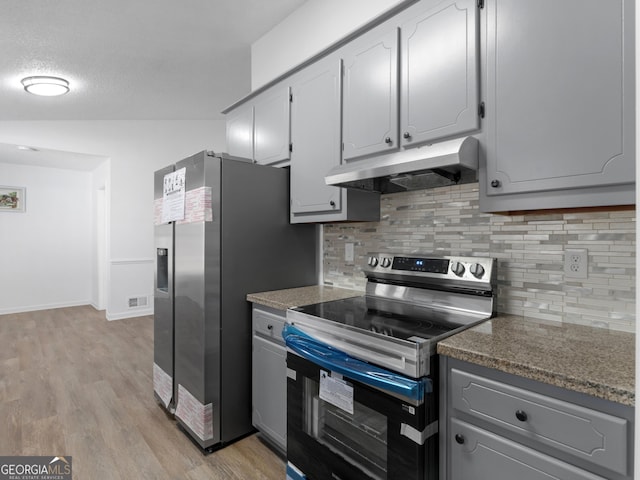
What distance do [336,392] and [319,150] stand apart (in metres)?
1.34

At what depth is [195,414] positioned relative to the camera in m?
2.15

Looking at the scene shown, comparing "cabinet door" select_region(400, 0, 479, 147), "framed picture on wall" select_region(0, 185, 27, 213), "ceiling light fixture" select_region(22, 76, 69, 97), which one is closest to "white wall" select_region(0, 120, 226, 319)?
"framed picture on wall" select_region(0, 185, 27, 213)

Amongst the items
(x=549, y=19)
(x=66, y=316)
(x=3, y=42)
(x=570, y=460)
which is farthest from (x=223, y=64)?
(x=66, y=316)

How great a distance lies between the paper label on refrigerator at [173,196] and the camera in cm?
231

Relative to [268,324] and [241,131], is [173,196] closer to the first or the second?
[241,131]

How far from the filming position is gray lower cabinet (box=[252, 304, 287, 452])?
1985 mm

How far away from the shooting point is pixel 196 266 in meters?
2.13

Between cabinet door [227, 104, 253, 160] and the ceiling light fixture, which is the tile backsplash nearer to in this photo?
cabinet door [227, 104, 253, 160]

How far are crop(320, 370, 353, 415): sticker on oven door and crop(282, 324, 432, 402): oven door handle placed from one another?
6cm

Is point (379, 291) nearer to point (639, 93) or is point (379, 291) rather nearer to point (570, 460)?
point (570, 460)

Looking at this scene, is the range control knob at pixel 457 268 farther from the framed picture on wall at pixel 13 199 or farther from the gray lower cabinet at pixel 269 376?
the framed picture on wall at pixel 13 199

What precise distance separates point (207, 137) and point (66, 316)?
342 centimetres

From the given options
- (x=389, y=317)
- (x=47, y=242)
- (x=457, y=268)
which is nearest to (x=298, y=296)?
(x=389, y=317)

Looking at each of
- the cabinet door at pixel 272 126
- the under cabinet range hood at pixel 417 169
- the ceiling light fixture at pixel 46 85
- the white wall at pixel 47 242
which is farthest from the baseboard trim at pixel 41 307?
the under cabinet range hood at pixel 417 169
